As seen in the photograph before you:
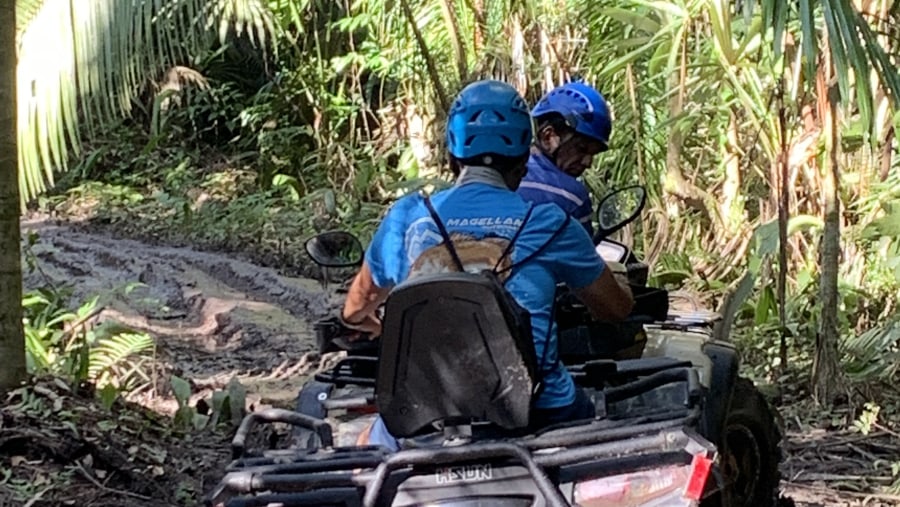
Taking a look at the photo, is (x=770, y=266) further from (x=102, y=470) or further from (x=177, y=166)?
(x=177, y=166)

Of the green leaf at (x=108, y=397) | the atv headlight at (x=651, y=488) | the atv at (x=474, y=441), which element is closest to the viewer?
the atv headlight at (x=651, y=488)

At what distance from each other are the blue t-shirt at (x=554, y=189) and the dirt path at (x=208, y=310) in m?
1.63

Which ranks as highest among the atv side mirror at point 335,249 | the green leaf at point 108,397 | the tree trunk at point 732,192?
the atv side mirror at point 335,249

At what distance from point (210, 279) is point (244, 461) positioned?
1098cm

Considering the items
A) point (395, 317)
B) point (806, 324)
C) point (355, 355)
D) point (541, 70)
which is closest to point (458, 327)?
A: point (395, 317)

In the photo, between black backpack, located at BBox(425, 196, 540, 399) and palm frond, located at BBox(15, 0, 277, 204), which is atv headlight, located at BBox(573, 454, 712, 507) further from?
palm frond, located at BBox(15, 0, 277, 204)

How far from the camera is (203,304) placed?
12.1m

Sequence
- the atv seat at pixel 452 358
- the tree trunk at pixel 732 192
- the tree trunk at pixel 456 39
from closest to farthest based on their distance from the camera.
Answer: the atv seat at pixel 452 358
the tree trunk at pixel 732 192
the tree trunk at pixel 456 39

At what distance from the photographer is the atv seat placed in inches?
123

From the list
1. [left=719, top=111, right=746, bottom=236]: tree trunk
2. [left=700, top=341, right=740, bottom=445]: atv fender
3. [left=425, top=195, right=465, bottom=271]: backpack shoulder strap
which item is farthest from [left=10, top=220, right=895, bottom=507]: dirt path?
[left=719, top=111, right=746, bottom=236]: tree trunk

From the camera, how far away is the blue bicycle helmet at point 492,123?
3533mm

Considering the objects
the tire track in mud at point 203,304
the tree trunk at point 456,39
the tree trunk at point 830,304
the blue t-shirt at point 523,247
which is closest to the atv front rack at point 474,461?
the blue t-shirt at point 523,247

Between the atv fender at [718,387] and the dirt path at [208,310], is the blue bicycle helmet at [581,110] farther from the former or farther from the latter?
the dirt path at [208,310]

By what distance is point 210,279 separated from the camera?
1397 cm
